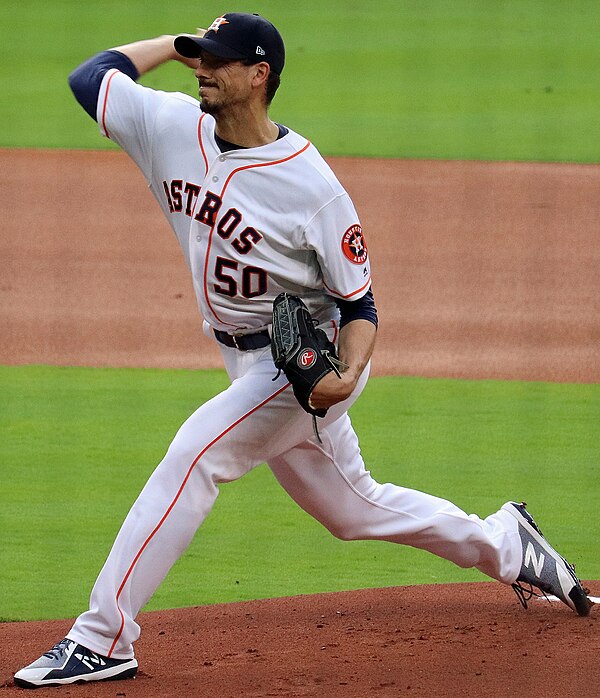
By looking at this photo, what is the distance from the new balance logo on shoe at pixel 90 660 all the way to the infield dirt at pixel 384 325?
5cm

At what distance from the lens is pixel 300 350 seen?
2.88 metres

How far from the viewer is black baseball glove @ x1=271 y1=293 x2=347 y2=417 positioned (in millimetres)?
2887

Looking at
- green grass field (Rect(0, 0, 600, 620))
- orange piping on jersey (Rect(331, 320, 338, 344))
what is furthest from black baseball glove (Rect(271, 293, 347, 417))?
green grass field (Rect(0, 0, 600, 620))

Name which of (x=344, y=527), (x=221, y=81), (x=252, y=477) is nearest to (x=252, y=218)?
(x=221, y=81)

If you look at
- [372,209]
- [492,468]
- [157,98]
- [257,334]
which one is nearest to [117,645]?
[257,334]

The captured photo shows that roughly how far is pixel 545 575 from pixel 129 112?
1623mm

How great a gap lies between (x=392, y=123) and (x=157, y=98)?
925 cm

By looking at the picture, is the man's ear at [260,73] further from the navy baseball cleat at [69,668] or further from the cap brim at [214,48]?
the navy baseball cleat at [69,668]

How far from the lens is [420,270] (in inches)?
322

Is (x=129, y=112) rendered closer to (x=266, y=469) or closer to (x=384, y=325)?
(x=266, y=469)

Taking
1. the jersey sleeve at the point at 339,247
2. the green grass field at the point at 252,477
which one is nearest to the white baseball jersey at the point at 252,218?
the jersey sleeve at the point at 339,247

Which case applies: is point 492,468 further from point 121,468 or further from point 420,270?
point 420,270

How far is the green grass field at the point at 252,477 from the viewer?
4055 mm

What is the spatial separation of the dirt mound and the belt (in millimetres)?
745
